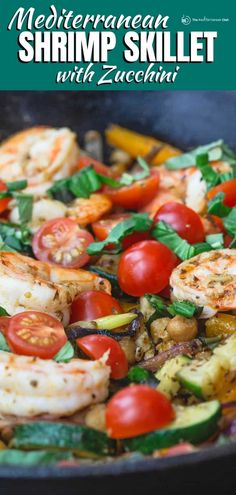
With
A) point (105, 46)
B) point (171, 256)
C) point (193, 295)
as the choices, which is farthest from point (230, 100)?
point (193, 295)

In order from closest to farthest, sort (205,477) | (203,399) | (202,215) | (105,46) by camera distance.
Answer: (205,477), (203,399), (202,215), (105,46)

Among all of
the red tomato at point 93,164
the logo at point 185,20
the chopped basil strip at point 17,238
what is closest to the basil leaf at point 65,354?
the chopped basil strip at point 17,238

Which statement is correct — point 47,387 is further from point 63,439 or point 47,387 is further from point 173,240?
point 173,240

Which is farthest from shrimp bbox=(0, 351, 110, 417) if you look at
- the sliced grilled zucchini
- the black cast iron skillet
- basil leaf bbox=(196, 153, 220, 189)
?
the black cast iron skillet

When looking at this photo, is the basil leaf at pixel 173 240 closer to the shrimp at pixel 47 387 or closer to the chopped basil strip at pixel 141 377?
the chopped basil strip at pixel 141 377

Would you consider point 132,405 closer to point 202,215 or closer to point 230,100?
point 202,215

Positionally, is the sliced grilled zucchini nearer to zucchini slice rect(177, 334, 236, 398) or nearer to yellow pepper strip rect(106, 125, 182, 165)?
zucchini slice rect(177, 334, 236, 398)
